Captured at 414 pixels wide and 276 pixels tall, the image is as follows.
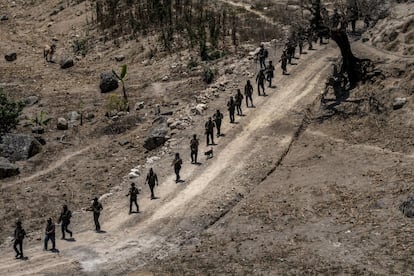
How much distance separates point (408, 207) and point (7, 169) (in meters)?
20.5

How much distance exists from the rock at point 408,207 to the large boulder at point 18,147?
820 inches

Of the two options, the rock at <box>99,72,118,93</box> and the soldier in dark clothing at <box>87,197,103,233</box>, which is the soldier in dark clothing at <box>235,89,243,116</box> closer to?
the soldier in dark clothing at <box>87,197,103,233</box>

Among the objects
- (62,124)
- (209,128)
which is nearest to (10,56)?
(62,124)

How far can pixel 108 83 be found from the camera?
42688 mm

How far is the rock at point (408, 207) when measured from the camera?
74.3 ft

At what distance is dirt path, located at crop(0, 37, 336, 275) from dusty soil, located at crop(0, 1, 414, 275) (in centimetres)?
7

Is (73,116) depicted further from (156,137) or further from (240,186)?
(240,186)

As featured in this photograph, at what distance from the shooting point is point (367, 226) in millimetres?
22922

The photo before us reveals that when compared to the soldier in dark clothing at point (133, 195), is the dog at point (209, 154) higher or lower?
higher

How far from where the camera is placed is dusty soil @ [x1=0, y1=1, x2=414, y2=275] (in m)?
22.3

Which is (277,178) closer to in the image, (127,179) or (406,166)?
(406,166)

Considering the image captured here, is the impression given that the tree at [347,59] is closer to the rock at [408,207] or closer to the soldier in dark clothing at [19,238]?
the rock at [408,207]

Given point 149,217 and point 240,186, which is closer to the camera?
point 149,217

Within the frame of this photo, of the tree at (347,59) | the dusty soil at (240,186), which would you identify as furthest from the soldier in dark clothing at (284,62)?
the tree at (347,59)
